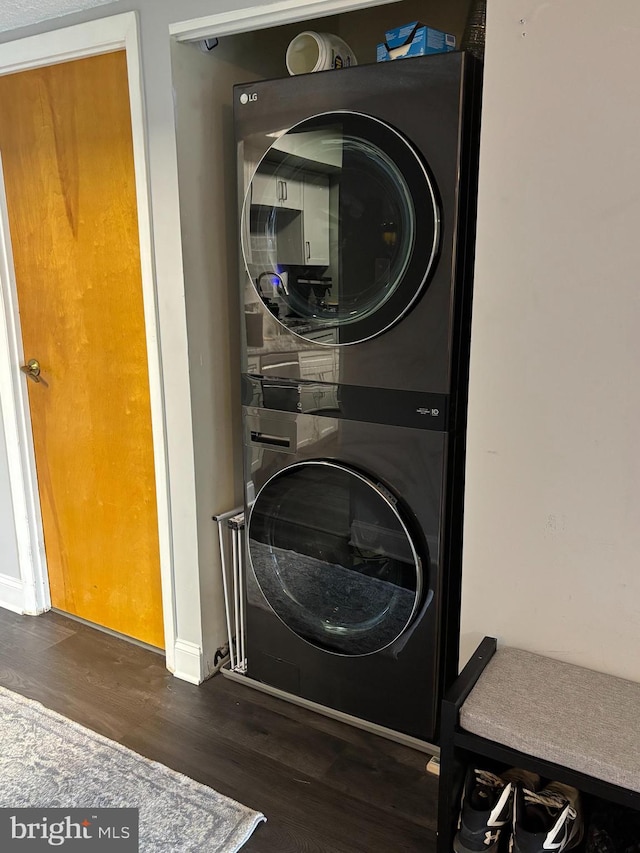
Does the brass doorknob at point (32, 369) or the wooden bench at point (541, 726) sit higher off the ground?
the brass doorknob at point (32, 369)

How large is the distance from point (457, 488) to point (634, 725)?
661 millimetres

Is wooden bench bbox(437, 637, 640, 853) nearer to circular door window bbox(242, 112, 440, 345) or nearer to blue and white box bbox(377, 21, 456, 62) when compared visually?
circular door window bbox(242, 112, 440, 345)

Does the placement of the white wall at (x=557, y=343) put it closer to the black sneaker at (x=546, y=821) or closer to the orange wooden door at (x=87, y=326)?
the black sneaker at (x=546, y=821)

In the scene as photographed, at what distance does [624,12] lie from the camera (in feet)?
4.07

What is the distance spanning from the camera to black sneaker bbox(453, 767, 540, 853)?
1388 mm

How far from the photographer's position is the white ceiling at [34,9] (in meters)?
1.92

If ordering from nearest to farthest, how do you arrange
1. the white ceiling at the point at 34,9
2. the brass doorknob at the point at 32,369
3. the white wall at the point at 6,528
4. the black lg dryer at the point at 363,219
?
the black lg dryer at the point at 363,219 < the white ceiling at the point at 34,9 < the brass doorknob at the point at 32,369 < the white wall at the point at 6,528

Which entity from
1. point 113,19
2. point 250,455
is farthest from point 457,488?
point 113,19

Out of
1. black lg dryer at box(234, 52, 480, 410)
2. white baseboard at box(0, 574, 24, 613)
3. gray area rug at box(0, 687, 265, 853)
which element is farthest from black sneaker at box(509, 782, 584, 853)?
white baseboard at box(0, 574, 24, 613)

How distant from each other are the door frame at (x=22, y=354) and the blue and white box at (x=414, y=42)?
0.73 meters

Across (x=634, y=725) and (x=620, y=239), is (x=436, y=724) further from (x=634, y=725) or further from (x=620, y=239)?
(x=620, y=239)

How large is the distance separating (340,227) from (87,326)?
106cm

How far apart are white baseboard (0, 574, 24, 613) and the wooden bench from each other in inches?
76.3

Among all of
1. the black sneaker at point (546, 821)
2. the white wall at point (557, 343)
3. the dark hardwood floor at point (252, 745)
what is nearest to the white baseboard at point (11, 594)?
the dark hardwood floor at point (252, 745)
